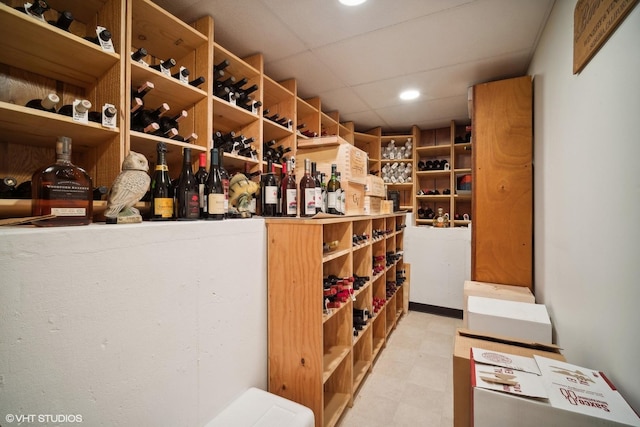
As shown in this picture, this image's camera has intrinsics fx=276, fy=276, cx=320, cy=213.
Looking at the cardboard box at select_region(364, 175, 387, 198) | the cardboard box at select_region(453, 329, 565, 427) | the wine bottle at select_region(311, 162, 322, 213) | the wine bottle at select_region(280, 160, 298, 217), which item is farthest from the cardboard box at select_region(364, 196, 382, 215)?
the cardboard box at select_region(453, 329, 565, 427)

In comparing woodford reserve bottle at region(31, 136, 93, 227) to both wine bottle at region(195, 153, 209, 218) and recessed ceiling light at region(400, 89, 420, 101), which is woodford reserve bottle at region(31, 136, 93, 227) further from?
recessed ceiling light at region(400, 89, 420, 101)

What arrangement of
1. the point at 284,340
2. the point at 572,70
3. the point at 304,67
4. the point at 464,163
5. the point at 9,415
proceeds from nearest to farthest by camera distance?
the point at 9,415, the point at 572,70, the point at 284,340, the point at 304,67, the point at 464,163

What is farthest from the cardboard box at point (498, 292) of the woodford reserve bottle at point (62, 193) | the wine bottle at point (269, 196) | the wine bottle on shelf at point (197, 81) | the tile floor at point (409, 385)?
the wine bottle on shelf at point (197, 81)

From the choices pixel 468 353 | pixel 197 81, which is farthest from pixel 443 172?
pixel 197 81

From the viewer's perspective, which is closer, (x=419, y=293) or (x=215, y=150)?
(x=215, y=150)

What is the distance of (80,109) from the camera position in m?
1.27

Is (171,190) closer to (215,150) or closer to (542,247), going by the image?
(215,150)

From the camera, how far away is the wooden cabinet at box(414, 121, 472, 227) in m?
4.11

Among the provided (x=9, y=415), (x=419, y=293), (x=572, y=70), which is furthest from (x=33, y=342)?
(x=419, y=293)

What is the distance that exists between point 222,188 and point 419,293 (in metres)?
3.16

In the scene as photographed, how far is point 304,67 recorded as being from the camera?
2537 mm

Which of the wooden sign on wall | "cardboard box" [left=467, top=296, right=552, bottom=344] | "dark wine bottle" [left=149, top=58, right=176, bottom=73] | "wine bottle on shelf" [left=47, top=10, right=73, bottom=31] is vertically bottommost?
"cardboard box" [left=467, top=296, right=552, bottom=344]

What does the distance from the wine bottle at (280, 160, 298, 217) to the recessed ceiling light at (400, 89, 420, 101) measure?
2014mm

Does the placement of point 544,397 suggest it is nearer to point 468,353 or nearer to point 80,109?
point 468,353
